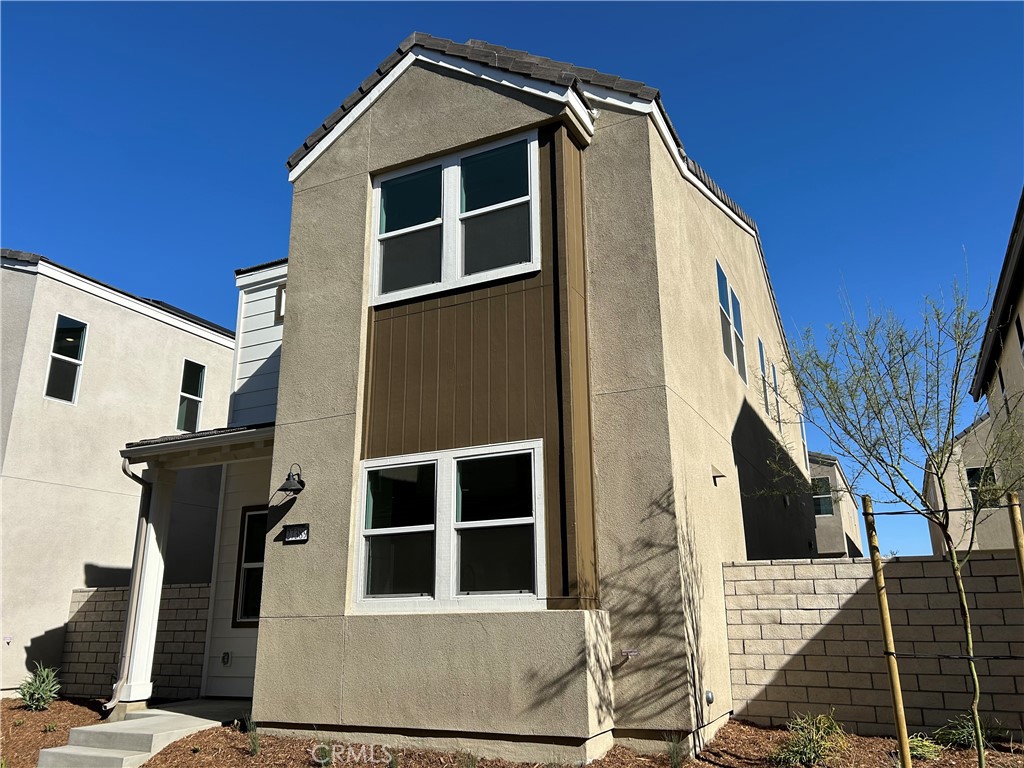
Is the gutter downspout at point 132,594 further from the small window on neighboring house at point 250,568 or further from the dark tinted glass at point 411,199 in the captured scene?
the dark tinted glass at point 411,199

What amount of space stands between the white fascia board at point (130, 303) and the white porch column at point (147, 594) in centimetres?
562

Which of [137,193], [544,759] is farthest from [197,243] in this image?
[544,759]

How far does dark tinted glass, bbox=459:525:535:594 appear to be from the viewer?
684cm

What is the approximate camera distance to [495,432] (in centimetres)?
729

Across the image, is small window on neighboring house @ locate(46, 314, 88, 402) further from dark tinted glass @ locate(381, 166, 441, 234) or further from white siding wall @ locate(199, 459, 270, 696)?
→ dark tinted glass @ locate(381, 166, 441, 234)

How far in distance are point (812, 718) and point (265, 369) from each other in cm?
896

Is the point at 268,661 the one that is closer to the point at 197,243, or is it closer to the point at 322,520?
the point at 322,520

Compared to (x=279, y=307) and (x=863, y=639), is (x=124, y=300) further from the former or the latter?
(x=863, y=639)

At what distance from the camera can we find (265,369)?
39.3ft

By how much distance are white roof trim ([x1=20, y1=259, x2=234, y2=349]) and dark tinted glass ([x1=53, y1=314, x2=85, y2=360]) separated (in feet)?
2.19

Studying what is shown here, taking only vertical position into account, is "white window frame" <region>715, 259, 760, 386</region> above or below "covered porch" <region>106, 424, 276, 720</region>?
above

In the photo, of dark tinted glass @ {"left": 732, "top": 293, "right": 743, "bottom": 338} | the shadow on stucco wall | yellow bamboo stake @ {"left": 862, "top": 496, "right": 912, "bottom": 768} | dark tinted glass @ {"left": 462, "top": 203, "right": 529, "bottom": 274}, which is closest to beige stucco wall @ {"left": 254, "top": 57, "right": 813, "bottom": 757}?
the shadow on stucco wall

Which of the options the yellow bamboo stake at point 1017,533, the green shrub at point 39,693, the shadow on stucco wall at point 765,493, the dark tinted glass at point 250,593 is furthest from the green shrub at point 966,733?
the green shrub at point 39,693

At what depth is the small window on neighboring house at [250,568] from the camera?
35.2ft
